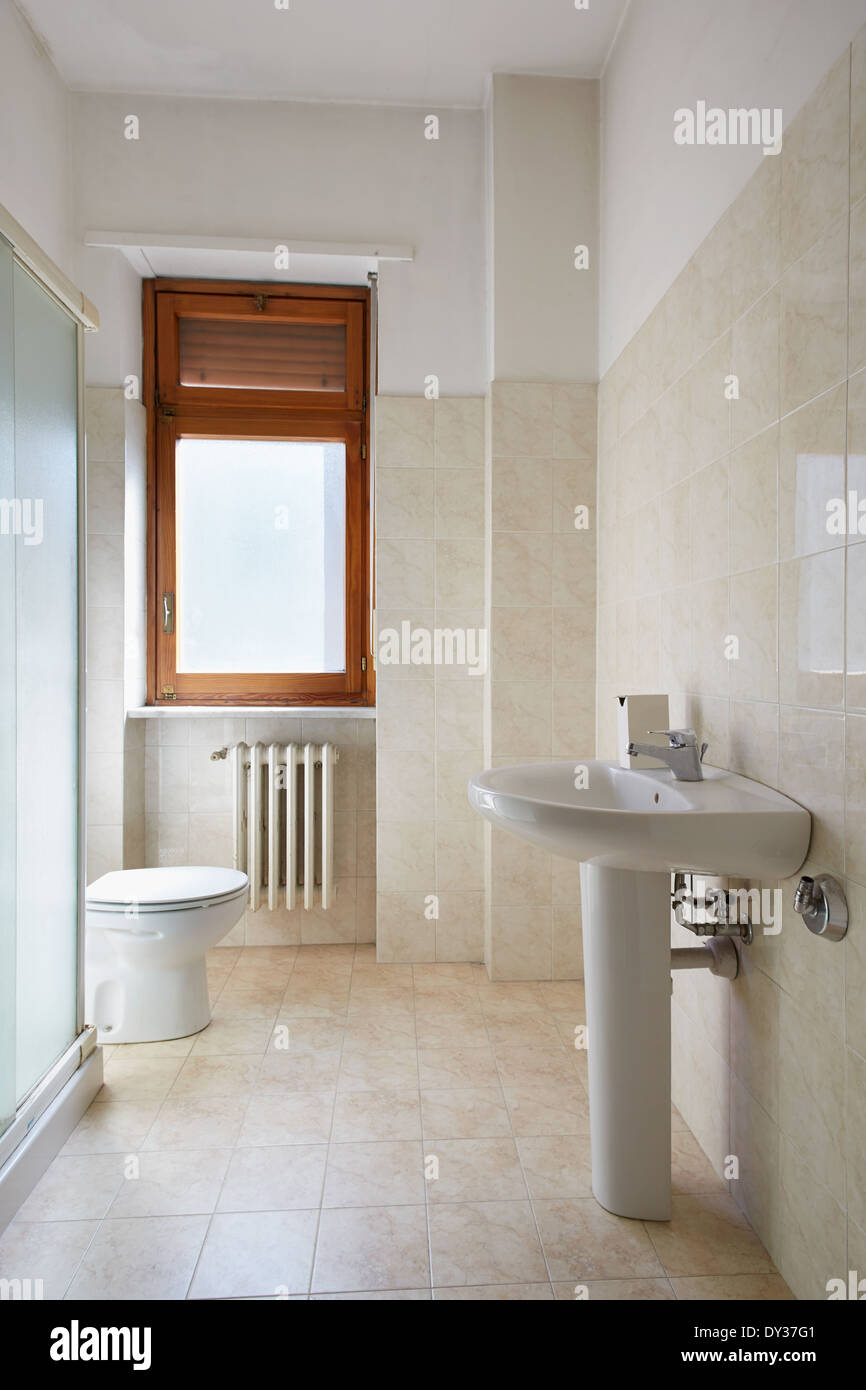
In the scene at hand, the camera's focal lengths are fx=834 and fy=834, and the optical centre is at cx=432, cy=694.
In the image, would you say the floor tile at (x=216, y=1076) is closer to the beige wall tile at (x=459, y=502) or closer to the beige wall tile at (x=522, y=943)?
the beige wall tile at (x=522, y=943)

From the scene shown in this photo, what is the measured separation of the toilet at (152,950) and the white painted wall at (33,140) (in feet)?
6.00

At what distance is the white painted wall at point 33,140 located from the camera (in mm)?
2193

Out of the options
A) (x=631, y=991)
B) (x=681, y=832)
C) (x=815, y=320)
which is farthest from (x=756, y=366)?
(x=631, y=991)

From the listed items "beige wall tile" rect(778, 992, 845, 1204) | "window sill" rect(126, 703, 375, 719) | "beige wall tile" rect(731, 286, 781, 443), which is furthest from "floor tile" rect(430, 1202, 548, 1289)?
"window sill" rect(126, 703, 375, 719)

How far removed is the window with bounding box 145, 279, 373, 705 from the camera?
9.46ft

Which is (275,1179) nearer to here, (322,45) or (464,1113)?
(464,1113)

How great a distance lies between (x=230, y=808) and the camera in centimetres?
287

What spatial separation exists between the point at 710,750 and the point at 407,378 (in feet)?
5.45

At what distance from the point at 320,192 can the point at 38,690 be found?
193 centimetres

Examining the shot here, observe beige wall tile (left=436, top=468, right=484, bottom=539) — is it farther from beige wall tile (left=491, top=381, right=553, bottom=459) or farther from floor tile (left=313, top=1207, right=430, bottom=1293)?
floor tile (left=313, top=1207, right=430, bottom=1293)

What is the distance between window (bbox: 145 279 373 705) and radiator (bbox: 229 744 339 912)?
0.25m

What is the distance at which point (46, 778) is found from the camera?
1703mm

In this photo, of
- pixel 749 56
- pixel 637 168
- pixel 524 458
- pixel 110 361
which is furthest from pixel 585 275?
pixel 110 361

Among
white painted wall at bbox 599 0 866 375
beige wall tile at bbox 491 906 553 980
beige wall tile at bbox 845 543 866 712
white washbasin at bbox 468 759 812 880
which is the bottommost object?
beige wall tile at bbox 491 906 553 980
